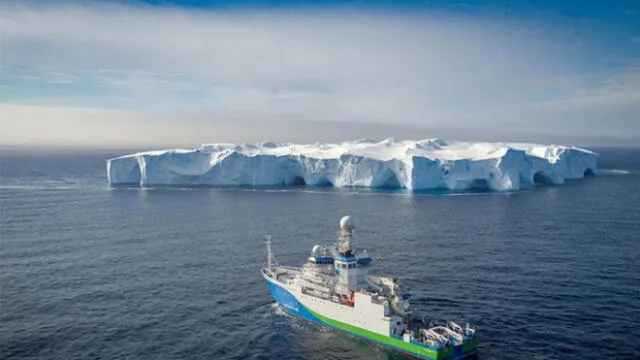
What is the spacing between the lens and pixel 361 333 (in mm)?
27312

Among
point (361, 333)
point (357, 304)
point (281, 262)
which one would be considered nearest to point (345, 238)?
point (357, 304)

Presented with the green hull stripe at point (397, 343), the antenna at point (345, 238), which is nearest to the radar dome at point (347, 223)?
the antenna at point (345, 238)

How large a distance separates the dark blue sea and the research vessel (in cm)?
86

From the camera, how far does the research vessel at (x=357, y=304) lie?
24.9m

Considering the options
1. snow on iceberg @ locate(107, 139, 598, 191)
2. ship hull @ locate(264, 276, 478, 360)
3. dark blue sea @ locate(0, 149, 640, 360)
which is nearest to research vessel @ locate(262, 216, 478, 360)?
ship hull @ locate(264, 276, 478, 360)

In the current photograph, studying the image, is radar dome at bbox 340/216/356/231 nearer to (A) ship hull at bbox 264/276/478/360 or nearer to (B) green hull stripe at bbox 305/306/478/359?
(A) ship hull at bbox 264/276/478/360

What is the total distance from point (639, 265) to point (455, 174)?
39.4m

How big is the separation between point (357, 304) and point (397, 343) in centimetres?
289

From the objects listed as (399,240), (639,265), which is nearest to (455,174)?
(399,240)

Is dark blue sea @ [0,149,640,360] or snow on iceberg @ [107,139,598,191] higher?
snow on iceberg @ [107,139,598,191]

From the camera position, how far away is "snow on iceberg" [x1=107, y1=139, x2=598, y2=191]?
250ft

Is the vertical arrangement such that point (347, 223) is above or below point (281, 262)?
above

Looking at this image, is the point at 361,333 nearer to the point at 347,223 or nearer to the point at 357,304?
the point at 357,304

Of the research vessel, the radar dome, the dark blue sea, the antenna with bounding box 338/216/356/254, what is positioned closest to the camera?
the research vessel
